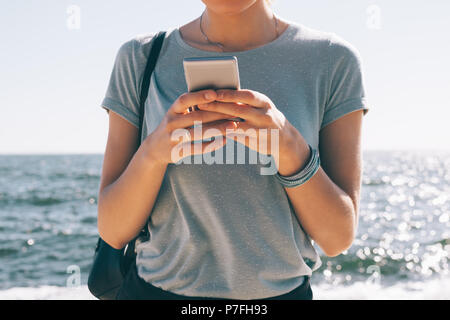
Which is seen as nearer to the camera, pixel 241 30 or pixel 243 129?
pixel 243 129

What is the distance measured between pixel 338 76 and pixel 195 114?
0.51 meters

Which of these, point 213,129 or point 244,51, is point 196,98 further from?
point 244,51

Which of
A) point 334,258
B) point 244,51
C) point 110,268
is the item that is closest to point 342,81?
point 244,51

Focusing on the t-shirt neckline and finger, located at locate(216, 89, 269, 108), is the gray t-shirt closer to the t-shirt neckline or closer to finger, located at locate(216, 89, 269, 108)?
the t-shirt neckline

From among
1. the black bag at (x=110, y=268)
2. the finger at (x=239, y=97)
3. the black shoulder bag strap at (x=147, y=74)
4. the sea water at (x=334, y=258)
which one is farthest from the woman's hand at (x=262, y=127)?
the sea water at (x=334, y=258)

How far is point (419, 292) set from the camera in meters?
4.98

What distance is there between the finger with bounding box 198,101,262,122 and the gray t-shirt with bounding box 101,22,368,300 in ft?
0.76

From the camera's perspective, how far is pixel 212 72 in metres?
1.01

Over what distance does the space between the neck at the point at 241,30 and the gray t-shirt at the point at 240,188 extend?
0.06 meters

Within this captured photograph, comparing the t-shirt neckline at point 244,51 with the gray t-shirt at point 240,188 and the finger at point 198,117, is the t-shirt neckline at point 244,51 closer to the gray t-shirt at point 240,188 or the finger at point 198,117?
the gray t-shirt at point 240,188

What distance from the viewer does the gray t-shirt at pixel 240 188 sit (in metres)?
1.17

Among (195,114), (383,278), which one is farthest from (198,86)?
(383,278)

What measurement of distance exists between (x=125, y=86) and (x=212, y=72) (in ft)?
1.34
